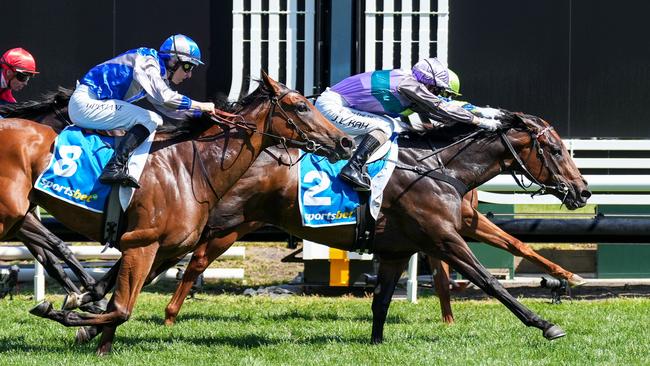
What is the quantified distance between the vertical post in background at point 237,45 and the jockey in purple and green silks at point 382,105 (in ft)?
8.25

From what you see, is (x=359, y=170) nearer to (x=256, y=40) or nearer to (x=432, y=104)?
(x=432, y=104)

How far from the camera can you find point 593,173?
12.3 metres

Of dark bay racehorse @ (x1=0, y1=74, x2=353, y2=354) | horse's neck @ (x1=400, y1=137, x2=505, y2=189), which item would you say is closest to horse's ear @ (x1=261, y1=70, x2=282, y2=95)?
dark bay racehorse @ (x1=0, y1=74, x2=353, y2=354)

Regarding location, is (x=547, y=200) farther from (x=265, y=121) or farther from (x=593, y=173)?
(x=265, y=121)

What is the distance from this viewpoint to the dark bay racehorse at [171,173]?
7.40m

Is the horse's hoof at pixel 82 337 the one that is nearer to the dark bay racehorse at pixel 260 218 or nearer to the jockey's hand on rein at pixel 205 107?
the dark bay racehorse at pixel 260 218

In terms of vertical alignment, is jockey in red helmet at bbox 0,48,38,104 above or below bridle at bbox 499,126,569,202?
above

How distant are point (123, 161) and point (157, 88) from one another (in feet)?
1.70

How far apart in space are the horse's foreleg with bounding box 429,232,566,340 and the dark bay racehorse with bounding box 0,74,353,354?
1.20 m

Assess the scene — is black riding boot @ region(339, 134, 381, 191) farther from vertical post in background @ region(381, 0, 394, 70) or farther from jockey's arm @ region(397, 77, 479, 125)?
vertical post in background @ region(381, 0, 394, 70)

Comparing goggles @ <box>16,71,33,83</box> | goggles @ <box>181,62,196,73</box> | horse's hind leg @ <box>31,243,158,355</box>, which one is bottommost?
horse's hind leg @ <box>31,243,158,355</box>

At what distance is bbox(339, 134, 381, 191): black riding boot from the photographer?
8.34m

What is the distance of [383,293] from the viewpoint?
8.59 m

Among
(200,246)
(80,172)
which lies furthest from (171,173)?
(200,246)
